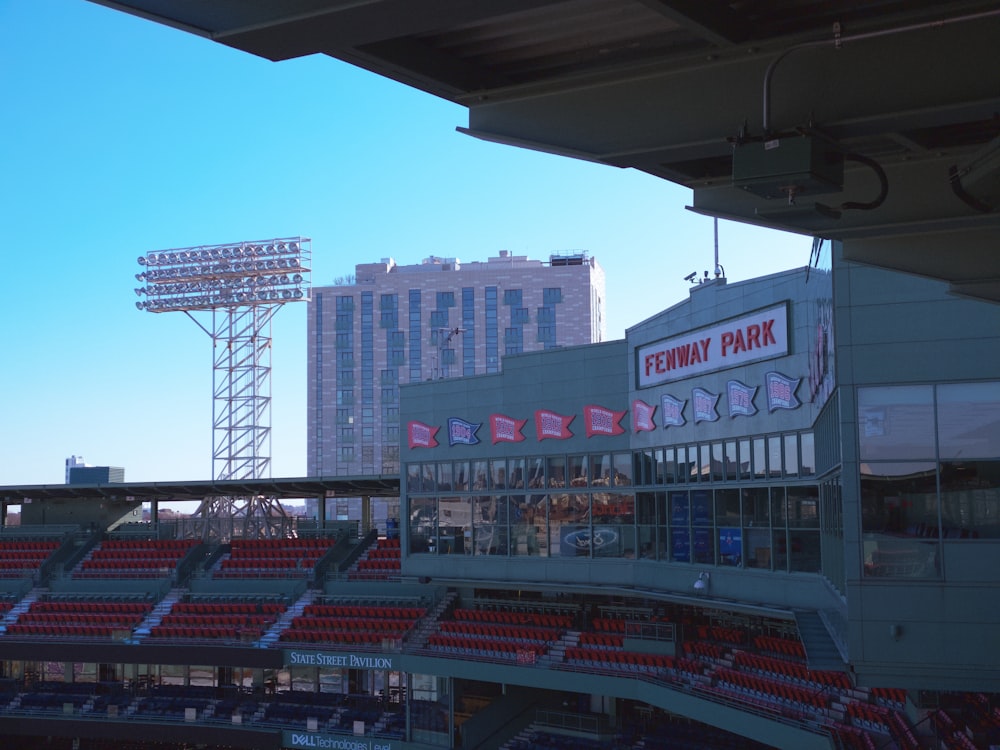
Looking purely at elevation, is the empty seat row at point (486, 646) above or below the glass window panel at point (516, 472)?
→ below

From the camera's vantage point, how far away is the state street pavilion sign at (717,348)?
70.8 feet

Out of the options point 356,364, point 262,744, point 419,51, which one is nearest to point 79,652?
point 262,744

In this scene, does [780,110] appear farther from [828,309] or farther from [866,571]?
[828,309]

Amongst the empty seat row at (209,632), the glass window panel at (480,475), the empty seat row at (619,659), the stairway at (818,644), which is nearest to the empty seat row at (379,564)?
the empty seat row at (209,632)

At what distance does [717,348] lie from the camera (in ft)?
78.0

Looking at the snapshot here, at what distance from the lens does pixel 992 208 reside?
6836 millimetres

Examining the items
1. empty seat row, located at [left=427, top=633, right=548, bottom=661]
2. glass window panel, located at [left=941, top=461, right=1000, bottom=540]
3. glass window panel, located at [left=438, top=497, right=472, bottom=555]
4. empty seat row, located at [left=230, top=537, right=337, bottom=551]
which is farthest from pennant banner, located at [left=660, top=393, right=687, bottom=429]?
empty seat row, located at [left=230, top=537, right=337, bottom=551]

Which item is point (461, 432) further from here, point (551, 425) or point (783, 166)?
point (783, 166)

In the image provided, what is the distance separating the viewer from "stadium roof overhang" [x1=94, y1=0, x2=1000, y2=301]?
15.4 ft

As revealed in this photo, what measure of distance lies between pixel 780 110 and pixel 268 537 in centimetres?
4099

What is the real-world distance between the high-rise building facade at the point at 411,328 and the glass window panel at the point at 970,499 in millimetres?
82605

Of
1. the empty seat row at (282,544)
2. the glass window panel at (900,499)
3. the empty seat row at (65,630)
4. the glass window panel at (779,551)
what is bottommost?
the empty seat row at (65,630)

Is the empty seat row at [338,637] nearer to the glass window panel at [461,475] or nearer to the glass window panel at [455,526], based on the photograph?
the glass window panel at [455,526]

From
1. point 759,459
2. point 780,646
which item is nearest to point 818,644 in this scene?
point 759,459
